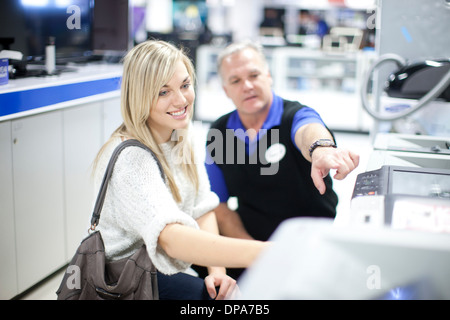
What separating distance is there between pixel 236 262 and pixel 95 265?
18.4 inches

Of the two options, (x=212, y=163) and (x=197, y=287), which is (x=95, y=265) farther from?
(x=212, y=163)

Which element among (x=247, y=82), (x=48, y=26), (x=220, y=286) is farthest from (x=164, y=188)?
(x=48, y=26)

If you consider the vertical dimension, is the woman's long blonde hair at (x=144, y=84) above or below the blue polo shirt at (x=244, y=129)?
above

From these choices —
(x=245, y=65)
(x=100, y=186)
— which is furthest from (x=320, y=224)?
(x=245, y=65)

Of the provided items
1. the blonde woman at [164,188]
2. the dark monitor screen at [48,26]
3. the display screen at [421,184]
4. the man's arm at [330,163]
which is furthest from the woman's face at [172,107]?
the dark monitor screen at [48,26]

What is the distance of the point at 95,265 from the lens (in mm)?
1480

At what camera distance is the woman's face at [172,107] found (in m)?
1.61

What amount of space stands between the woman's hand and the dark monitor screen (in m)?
1.72

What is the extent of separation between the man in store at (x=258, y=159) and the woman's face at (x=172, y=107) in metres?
0.46

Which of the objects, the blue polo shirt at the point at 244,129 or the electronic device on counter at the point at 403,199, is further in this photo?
the blue polo shirt at the point at 244,129

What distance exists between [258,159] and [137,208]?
0.75 meters

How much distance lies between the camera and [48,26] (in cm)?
301

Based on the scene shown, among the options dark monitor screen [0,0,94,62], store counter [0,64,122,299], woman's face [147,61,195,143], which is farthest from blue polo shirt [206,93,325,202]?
dark monitor screen [0,0,94,62]

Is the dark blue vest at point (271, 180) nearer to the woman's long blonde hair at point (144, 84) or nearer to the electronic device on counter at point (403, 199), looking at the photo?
the woman's long blonde hair at point (144, 84)
